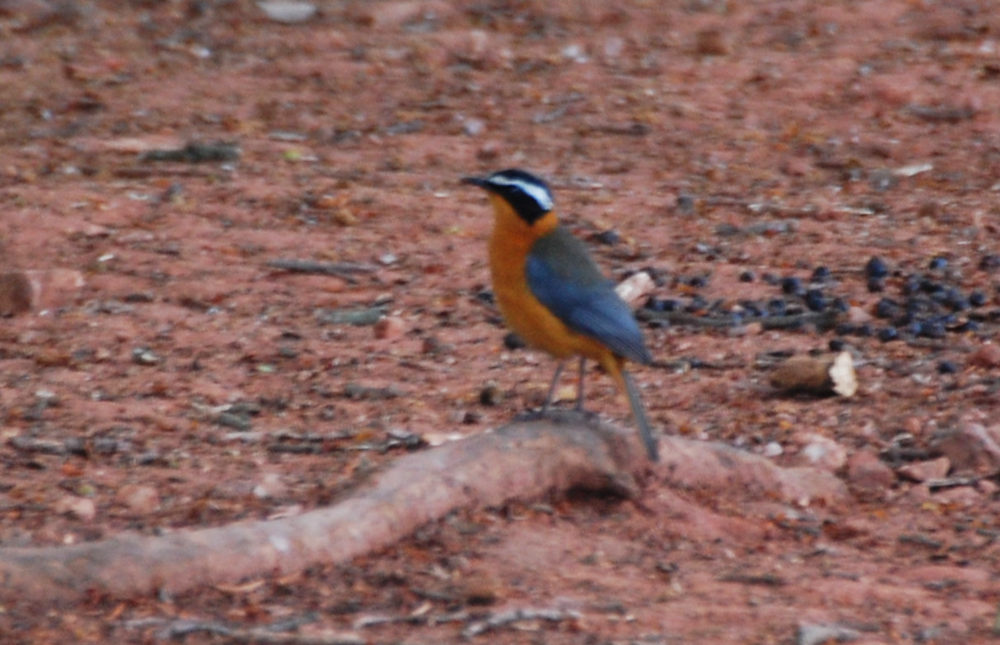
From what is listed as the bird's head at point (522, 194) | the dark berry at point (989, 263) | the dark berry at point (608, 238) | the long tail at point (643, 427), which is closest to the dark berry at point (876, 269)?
the dark berry at point (989, 263)

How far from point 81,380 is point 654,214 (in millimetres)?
3628

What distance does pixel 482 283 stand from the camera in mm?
8477

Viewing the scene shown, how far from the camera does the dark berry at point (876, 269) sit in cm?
828

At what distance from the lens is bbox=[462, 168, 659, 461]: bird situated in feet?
19.5

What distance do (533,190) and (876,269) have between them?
2.63m

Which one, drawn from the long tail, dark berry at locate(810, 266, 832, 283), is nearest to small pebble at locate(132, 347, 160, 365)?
the long tail

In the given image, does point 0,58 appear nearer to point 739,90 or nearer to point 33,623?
point 739,90

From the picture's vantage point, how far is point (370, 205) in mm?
9492

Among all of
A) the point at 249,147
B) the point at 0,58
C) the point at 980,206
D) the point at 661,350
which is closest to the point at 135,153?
the point at 249,147

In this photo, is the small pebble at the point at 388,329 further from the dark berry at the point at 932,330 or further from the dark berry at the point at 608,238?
the dark berry at the point at 932,330

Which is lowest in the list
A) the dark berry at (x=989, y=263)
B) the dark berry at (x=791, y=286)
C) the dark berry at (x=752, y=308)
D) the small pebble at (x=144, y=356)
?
the small pebble at (x=144, y=356)

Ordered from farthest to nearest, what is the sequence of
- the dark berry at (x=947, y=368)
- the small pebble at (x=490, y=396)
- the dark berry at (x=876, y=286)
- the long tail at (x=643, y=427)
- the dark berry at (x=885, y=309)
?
the dark berry at (x=876, y=286), the dark berry at (x=885, y=309), the dark berry at (x=947, y=368), the small pebble at (x=490, y=396), the long tail at (x=643, y=427)

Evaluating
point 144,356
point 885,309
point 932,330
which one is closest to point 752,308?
point 885,309

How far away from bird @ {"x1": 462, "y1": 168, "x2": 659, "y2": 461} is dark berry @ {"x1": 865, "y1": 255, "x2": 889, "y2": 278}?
2395 millimetres
